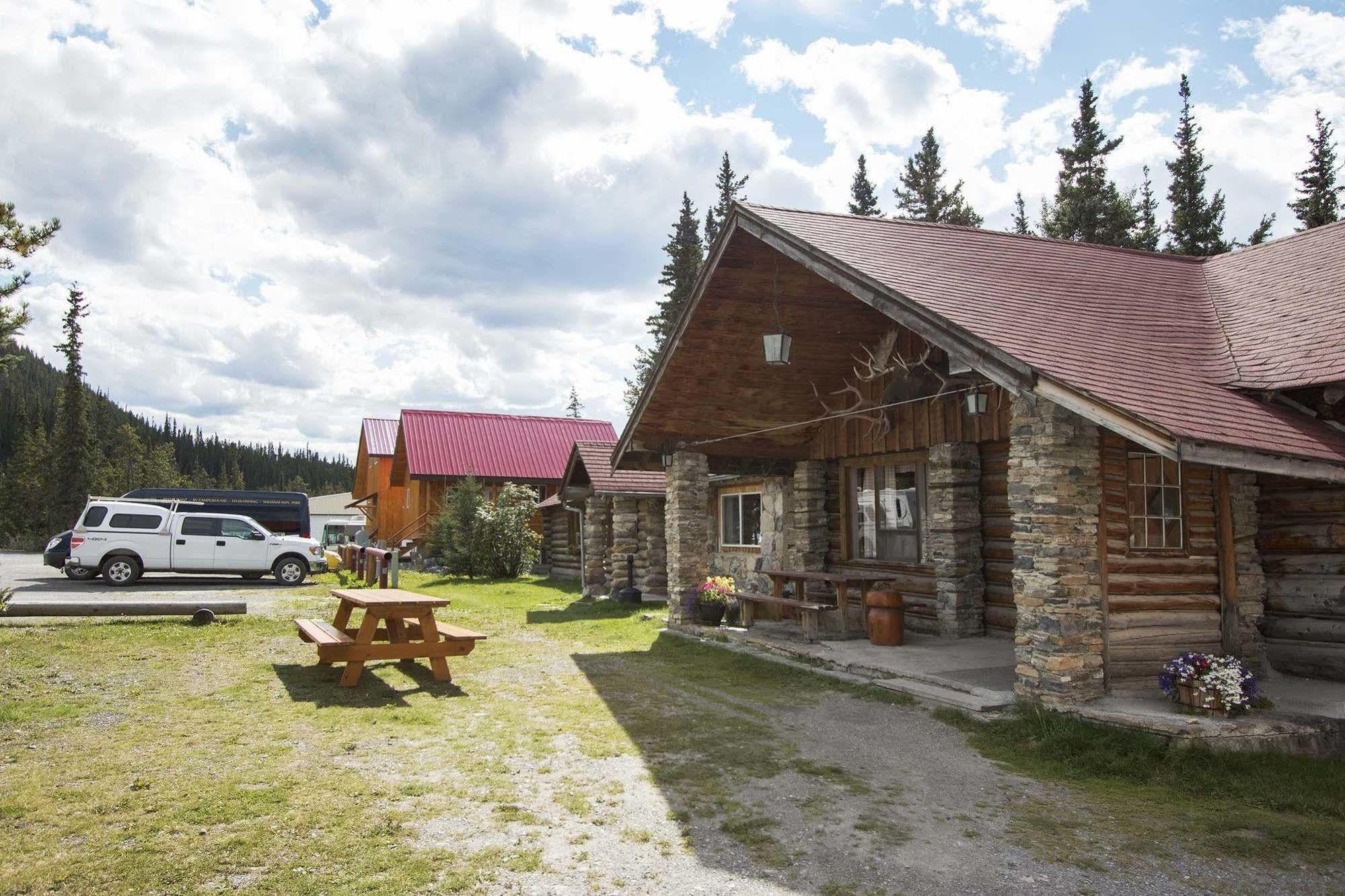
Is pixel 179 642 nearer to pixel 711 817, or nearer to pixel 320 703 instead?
pixel 320 703

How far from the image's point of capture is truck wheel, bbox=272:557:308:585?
68.5 feet

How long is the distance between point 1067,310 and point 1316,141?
26608 millimetres

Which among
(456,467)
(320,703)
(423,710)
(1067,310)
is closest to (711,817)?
(423,710)

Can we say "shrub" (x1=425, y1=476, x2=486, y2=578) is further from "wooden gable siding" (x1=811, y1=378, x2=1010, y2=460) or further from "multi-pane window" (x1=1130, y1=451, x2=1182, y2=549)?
"multi-pane window" (x1=1130, y1=451, x2=1182, y2=549)

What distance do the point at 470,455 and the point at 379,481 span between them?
7.92m

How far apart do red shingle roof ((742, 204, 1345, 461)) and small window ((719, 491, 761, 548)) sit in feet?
25.2

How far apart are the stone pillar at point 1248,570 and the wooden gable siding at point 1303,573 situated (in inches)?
4.2

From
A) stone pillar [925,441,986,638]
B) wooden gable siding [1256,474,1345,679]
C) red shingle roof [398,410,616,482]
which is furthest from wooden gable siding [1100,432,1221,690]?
red shingle roof [398,410,616,482]

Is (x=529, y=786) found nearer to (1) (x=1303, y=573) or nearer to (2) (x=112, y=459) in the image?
(1) (x=1303, y=573)

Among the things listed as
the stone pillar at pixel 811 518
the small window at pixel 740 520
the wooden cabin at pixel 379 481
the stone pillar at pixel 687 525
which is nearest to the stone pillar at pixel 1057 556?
the stone pillar at pixel 811 518

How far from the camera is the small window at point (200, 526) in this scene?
1967 cm

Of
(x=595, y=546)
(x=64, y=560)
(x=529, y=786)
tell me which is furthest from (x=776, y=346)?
(x=64, y=560)

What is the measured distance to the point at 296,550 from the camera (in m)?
21.0

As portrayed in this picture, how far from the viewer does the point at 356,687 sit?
882 cm
